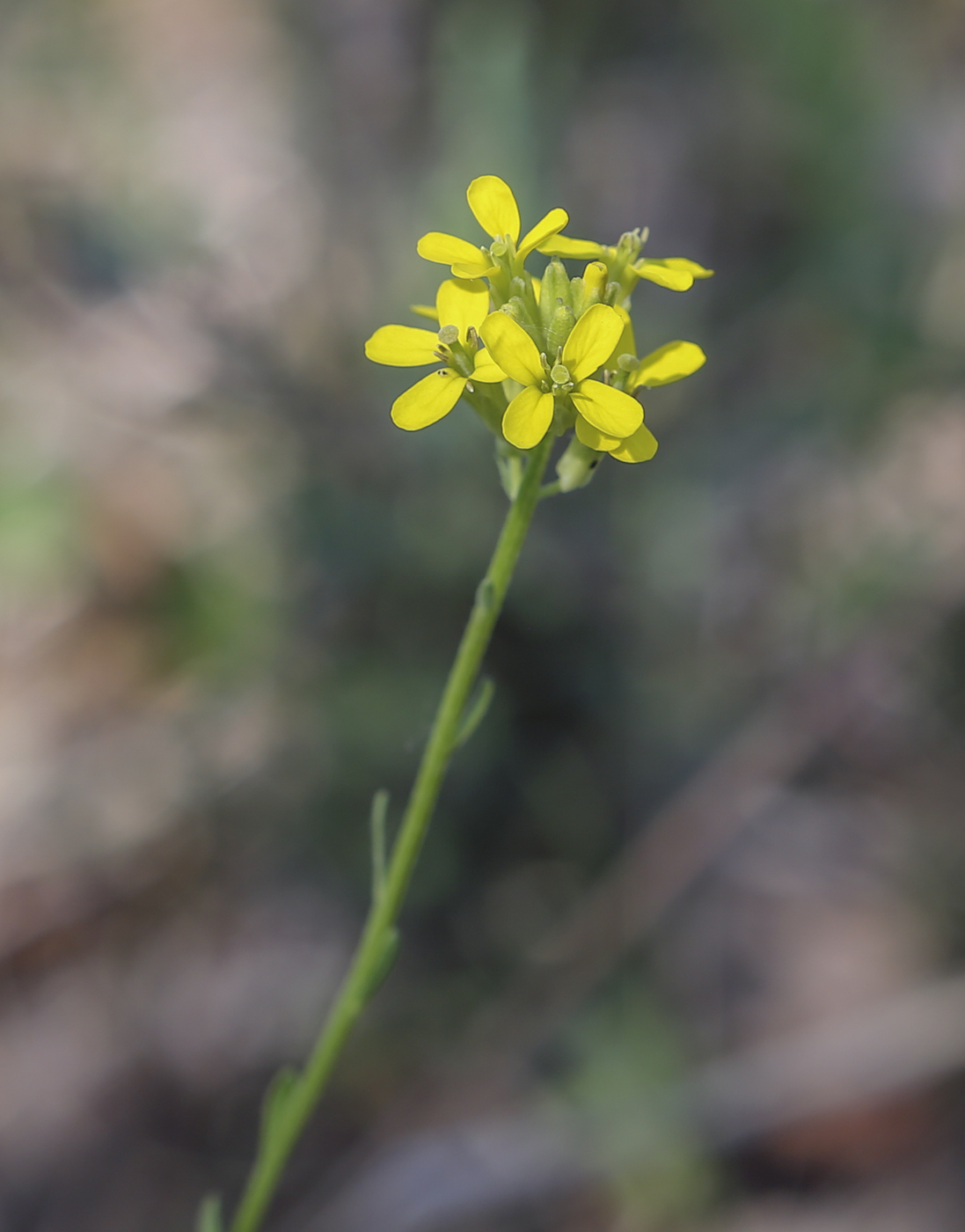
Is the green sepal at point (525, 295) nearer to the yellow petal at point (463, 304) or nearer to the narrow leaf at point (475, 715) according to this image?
the yellow petal at point (463, 304)

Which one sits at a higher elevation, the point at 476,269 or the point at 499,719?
the point at 499,719

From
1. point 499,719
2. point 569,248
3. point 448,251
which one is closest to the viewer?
point 448,251

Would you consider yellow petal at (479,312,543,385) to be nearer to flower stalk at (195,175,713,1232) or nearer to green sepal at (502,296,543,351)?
flower stalk at (195,175,713,1232)

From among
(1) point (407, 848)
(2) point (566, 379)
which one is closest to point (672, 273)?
(2) point (566, 379)

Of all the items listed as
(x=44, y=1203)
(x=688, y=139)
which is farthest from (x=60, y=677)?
(x=688, y=139)

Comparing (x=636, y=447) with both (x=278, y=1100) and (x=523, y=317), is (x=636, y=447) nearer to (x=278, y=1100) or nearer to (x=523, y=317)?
(x=523, y=317)

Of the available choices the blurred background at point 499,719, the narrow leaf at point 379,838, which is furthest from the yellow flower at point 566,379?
the blurred background at point 499,719

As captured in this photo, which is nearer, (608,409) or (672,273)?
(608,409)
